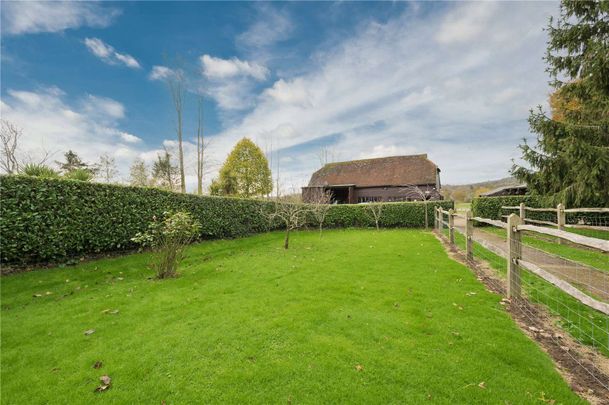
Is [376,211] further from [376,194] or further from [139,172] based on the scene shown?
[139,172]

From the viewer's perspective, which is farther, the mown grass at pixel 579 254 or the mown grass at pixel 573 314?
the mown grass at pixel 579 254

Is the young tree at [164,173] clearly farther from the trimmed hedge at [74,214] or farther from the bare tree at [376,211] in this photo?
the bare tree at [376,211]

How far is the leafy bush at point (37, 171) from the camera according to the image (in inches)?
283

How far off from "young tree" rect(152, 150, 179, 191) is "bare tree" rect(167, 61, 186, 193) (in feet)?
33.1

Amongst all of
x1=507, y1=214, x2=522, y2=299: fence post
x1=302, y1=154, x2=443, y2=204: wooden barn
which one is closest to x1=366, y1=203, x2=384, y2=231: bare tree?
x1=302, y1=154, x2=443, y2=204: wooden barn

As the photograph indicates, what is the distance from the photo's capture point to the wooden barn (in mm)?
24986

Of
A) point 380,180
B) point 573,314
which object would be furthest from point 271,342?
point 380,180

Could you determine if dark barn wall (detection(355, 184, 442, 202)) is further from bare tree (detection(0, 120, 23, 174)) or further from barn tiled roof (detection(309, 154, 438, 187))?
bare tree (detection(0, 120, 23, 174))

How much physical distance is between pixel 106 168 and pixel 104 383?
Answer: 94.0 feet

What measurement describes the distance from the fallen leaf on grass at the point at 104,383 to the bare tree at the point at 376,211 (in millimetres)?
16647

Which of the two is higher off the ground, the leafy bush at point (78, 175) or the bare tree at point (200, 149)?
the bare tree at point (200, 149)

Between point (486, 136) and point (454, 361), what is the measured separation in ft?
64.8

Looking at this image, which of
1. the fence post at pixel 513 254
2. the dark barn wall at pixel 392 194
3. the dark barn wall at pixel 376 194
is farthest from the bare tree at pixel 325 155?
the fence post at pixel 513 254

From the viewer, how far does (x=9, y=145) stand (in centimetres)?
1566
